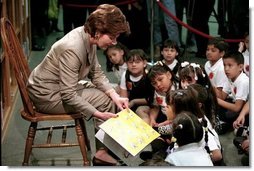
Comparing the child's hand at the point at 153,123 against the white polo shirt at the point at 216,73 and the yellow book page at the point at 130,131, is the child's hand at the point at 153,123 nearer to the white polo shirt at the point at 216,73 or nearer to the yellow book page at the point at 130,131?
the yellow book page at the point at 130,131

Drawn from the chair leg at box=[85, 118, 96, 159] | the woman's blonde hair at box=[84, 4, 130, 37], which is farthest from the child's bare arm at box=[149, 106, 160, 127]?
the woman's blonde hair at box=[84, 4, 130, 37]

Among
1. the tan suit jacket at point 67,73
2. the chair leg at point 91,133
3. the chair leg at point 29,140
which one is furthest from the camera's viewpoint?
the chair leg at point 91,133

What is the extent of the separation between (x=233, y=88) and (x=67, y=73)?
77cm

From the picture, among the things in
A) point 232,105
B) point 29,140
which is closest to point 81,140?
point 29,140

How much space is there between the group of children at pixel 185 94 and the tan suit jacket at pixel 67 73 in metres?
0.19

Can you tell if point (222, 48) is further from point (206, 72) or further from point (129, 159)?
point (129, 159)

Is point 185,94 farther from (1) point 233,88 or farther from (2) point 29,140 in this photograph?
(2) point 29,140

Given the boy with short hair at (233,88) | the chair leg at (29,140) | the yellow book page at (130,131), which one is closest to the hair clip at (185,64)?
the boy with short hair at (233,88)

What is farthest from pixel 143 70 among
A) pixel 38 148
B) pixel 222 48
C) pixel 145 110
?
pixel 38 148

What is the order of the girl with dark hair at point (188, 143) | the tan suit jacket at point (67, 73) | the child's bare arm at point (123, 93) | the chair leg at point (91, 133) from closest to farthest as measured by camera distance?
the girl with dark hair at point (188, 143)
the tan suit jacket at point (67, 73)
the chair leg at point (91, 133)
the child's bare arm at point (123, 93)

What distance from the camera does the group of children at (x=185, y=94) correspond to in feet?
8.00

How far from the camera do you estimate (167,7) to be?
2787 mm

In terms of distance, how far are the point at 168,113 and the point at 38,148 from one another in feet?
2.06

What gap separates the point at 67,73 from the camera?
2512 millimetres
